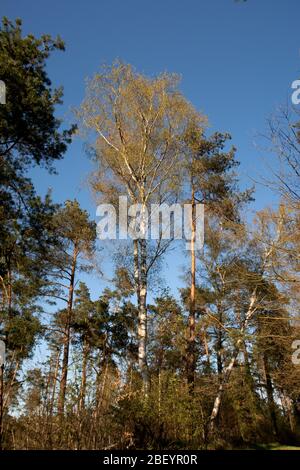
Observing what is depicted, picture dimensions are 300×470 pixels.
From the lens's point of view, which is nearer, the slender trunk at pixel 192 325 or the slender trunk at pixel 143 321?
the slender trunk at pixel 143 321

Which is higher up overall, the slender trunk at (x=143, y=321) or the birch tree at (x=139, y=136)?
the birch tree at (x=139, y=136)

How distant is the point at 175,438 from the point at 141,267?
5104 millimetres

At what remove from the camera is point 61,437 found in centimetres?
457

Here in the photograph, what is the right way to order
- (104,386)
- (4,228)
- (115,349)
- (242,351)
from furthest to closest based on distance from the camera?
(115,349), (242,351), (4,228), (104,386)

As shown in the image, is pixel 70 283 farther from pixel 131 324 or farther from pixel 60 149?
pixel 60 149

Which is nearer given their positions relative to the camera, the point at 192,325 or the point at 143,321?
the point at 143,321

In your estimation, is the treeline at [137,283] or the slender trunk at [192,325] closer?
the treeline at [137,283]

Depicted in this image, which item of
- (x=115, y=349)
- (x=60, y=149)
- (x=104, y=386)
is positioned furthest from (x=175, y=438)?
(x=115, y=349)

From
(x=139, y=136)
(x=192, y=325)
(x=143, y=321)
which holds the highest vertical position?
(x=139, y=136)

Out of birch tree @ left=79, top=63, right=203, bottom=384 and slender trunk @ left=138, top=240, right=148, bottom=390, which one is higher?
birch tree @ left=79, top=63, right=203, bottom=384

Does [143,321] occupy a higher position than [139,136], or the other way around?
[139,136]

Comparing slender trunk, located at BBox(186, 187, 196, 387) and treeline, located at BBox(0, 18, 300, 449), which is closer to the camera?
treeline, located at BBox(0, 18, 300, 449)

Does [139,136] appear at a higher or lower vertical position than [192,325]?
higher

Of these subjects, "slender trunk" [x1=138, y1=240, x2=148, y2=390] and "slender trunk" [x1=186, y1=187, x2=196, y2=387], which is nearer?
"slender trunk" [x1=138, y1=240, x2=148, y2=390]
